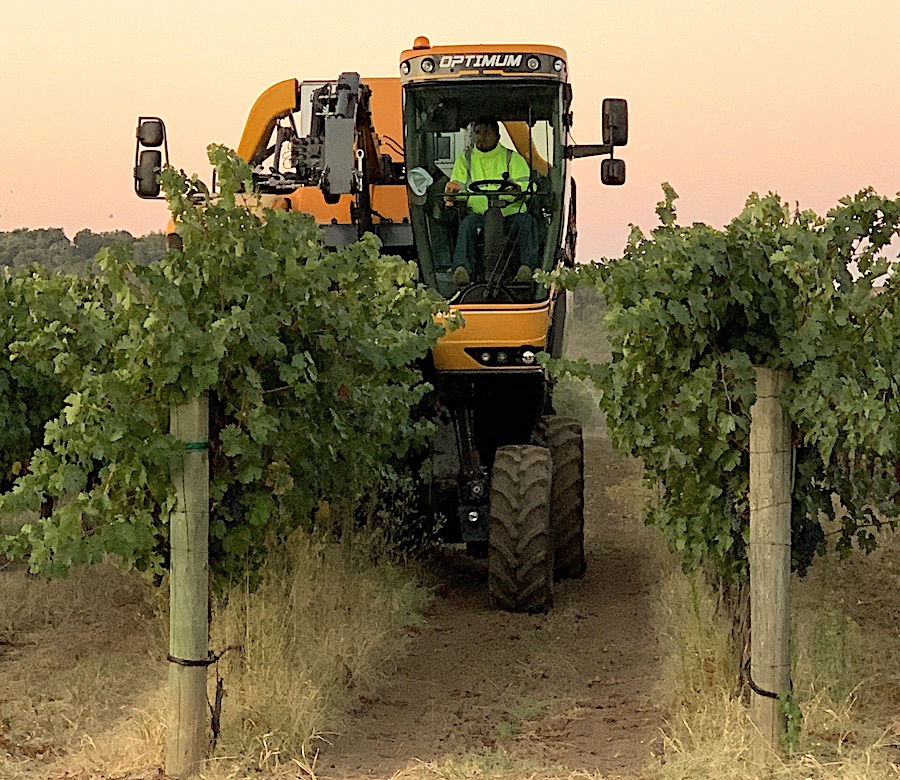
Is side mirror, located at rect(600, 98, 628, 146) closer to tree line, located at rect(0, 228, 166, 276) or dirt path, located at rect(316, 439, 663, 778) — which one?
dirt path, located at rect(316, 439, 663, 778)

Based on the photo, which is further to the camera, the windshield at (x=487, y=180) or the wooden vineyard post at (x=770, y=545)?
the windshield at (x=487, y=180)

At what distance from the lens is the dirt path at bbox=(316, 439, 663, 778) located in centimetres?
622

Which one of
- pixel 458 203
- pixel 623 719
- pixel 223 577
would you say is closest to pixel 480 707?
pixel 623 719

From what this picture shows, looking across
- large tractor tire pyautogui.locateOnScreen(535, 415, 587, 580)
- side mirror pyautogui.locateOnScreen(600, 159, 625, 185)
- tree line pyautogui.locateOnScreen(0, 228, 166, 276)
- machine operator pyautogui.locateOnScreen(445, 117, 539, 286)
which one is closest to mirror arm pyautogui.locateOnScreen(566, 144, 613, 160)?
side mirror pyautogui.locateOnScreen(600, 159, 625, 185)

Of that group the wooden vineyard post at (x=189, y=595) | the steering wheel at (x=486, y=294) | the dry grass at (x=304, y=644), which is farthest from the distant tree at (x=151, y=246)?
the wooden vineyard post at (x=189, y=595)

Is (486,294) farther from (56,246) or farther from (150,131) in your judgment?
(56,246)

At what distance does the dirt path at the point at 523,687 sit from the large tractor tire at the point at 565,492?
26cm

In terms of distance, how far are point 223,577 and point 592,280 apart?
6.68 ft

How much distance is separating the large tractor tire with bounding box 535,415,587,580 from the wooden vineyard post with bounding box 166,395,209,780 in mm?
4040

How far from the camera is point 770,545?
590cm

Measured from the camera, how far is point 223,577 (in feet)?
20.5

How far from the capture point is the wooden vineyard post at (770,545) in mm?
5883

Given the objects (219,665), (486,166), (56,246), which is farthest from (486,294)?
(56,246)

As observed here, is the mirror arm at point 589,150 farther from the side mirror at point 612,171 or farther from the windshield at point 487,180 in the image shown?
the windshield at point 487,180
